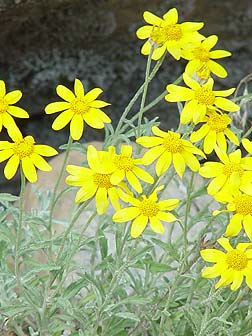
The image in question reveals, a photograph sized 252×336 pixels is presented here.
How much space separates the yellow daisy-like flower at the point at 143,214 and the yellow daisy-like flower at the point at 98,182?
0.06 feet

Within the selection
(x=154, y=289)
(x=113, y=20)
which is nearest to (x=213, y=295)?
(x=154, y=289)

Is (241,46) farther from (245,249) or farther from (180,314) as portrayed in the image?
(245,249)

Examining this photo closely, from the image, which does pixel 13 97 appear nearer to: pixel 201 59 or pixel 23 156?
pixel 23 156

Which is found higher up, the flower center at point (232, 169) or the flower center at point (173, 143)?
the flower center at point (173, 143)

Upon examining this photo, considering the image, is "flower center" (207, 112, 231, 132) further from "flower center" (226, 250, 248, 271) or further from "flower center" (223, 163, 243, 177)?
"flower center" (226, 250, 248, 271)

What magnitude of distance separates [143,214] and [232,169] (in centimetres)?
13

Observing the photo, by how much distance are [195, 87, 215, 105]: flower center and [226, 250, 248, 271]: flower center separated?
0.20 m

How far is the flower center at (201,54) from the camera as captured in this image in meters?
1.09

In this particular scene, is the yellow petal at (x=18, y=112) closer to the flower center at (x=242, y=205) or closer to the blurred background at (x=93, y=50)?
the flower center at (x=242, y=205)

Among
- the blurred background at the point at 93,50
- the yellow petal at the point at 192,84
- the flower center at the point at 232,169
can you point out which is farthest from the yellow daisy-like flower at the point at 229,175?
the blurred background at the point at 93,50

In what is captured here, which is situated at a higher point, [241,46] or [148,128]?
[148,128]

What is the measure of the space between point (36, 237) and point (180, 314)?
277mm

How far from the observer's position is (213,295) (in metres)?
0.97

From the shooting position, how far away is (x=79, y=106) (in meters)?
0.96
